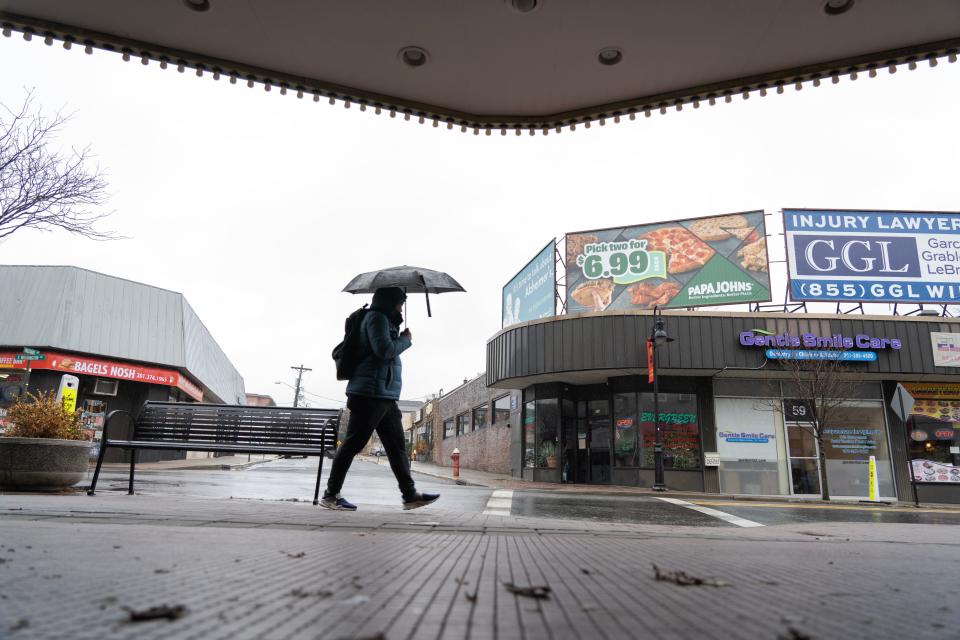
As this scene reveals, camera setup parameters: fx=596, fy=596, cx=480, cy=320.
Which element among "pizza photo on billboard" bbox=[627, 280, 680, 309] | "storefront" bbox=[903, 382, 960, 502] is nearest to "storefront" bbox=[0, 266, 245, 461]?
"pizza photo on billboard" bbox=[627, 280, 680, 309]

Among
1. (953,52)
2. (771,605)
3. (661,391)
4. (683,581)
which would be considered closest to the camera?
(771,605)

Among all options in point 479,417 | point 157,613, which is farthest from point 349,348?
point 479,417

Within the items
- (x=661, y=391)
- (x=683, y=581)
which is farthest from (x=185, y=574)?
A: (x=661, y=391)

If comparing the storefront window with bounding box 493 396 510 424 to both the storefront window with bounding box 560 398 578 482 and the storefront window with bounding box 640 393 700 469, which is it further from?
the storefront window with bounding box 640 393 700 469

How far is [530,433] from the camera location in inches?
880

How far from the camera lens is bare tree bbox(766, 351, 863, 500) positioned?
16469mm

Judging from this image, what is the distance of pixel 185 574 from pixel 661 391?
18.3 metres

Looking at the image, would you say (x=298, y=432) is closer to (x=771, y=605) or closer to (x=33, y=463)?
(x=33, y=463)

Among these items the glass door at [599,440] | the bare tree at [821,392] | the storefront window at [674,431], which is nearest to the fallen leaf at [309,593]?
the bare tree at [821,392]

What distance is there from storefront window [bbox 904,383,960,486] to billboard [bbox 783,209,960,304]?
3024 mm

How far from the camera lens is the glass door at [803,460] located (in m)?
18.2

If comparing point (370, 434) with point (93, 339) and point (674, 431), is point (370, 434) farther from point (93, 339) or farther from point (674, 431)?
point (93, 339)

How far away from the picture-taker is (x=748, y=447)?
18641 mm

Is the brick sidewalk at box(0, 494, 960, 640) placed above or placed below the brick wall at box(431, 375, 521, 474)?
below
